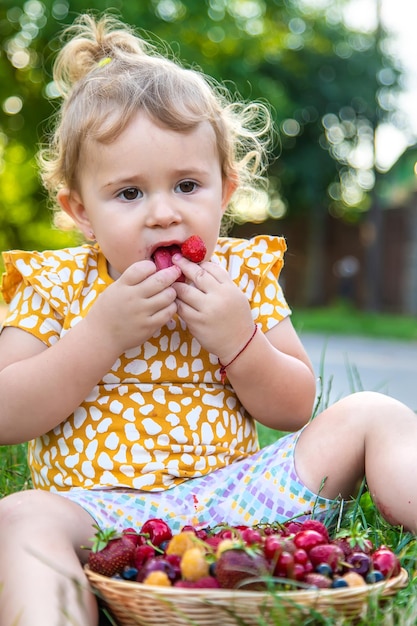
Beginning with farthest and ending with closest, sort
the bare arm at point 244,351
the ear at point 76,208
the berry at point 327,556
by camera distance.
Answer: the ear at point 76,208
the bare arm at point 244,351
the berry at point 327,556

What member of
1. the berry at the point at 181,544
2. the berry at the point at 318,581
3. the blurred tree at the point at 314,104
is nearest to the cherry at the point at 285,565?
the berry at the point at 318,581

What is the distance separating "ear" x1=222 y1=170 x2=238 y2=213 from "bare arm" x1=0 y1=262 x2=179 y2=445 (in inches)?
15.2

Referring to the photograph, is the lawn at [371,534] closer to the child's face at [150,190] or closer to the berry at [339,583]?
the berry at [339,583]

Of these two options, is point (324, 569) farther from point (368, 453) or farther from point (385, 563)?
point (368, 453)

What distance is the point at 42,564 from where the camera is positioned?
129 centimetres

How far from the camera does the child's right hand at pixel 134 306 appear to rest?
1634 mm

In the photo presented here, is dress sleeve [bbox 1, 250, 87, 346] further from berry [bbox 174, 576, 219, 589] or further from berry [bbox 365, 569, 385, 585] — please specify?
berry [bbox 365, 569, 385, 585]

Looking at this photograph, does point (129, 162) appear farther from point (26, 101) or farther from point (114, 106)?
point (26, 101)

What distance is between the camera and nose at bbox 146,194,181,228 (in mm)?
1648

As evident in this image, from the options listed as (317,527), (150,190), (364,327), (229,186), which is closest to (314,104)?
(364,327)

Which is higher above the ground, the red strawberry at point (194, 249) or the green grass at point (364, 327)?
the green grass at point (364, 327)

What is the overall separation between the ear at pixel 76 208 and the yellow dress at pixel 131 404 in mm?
59

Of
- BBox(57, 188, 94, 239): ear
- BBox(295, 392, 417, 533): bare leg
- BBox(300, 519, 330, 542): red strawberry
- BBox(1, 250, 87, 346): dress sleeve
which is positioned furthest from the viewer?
BBox(57, 188, 94, 239): ear

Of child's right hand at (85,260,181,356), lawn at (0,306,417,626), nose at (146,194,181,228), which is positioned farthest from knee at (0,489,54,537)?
nose at (146,194,181,228)
